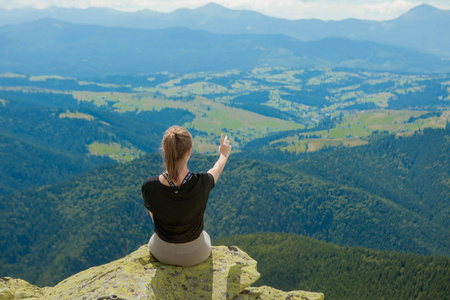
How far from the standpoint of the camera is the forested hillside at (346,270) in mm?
133375

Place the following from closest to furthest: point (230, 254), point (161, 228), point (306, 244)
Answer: point (161, 228), point (230, 254), point (306, 244)

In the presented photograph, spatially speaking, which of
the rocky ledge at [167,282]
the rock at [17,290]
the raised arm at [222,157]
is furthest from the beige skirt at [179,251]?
the rock at [17,290]

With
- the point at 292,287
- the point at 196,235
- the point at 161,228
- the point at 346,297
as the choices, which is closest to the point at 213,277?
the point at 196,235

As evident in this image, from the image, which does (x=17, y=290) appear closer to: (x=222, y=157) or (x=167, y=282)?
(x=167, y=282)

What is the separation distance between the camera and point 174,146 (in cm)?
1797

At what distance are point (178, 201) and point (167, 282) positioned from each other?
472cm

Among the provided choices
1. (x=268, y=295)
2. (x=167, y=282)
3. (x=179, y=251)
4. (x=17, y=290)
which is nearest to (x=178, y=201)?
(x=179, y=251)

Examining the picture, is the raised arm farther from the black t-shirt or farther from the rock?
the rock

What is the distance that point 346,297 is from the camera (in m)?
134

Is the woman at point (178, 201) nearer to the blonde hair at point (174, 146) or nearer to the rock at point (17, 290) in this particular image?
the blonde hair at point (174, 146)

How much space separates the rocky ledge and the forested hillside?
114650 millimetres

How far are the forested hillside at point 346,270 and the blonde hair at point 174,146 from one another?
124 metres

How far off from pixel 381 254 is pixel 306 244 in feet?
105

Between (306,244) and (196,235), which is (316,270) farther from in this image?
(196,235)
